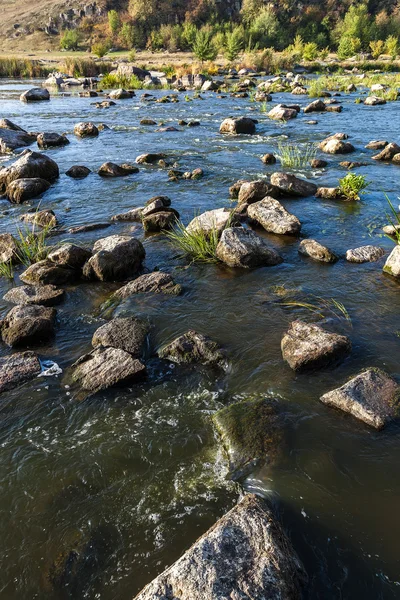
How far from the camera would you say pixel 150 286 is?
777 cm

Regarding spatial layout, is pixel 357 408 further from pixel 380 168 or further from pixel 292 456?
pixel 380 168

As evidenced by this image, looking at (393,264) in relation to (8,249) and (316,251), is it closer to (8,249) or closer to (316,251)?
(316,251)

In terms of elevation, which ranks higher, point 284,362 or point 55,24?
point 55,24

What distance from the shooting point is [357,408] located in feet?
15.4

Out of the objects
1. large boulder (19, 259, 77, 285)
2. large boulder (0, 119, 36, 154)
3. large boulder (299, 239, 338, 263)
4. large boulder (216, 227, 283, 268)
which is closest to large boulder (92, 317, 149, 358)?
large boulder (19, 259, 77, 285)

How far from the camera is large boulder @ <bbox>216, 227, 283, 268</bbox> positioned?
8320 mm

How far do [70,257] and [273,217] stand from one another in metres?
5.03

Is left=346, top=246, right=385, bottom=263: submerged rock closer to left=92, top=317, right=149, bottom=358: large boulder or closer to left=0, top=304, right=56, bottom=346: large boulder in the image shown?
left=92, top=317, right=149, bottom=358: large boulder

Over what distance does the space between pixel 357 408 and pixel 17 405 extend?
430 centimetres

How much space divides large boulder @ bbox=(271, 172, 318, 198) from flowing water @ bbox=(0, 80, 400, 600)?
308 centimetres

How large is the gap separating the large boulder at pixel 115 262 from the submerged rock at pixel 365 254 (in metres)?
4.59

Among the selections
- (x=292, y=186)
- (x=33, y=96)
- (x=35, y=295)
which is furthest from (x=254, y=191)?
(x=33, y=96)

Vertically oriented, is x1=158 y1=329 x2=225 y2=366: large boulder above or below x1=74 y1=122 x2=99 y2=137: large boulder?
below

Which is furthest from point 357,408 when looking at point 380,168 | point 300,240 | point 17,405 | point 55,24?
point 55,24
